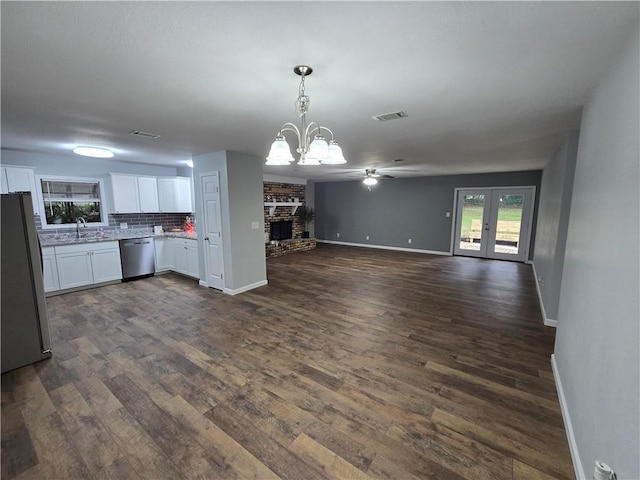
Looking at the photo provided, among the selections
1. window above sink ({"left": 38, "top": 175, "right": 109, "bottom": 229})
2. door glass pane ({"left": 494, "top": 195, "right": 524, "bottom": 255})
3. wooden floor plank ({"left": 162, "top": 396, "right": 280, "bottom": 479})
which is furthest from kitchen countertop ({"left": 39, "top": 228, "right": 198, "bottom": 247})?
door glass pane ({"left": 494, "top": 195, "right": 524, "bottom": 255})

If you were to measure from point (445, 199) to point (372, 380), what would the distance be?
682cm

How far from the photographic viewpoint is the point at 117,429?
1.88m

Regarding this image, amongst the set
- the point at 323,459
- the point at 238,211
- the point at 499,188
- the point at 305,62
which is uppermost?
the point at 305,62

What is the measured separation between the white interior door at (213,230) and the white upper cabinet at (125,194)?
186cm

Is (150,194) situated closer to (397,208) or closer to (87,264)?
(87,264)

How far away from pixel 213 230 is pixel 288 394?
11.1 feet

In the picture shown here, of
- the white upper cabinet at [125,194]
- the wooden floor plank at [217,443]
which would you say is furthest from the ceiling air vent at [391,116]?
the white upper cabinet at [125,194]

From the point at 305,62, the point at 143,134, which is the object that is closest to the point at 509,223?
the point at 305,62

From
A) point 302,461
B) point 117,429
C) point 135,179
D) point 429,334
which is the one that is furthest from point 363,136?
point 135,179

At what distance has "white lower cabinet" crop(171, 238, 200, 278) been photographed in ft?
17.8

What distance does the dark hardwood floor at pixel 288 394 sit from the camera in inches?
64.9

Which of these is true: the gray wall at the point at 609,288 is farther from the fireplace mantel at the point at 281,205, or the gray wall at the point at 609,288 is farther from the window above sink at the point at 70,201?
the window above sink at the point at 70,201

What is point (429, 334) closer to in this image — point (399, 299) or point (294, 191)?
point (399, 299)

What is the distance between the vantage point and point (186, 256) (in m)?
5.61
